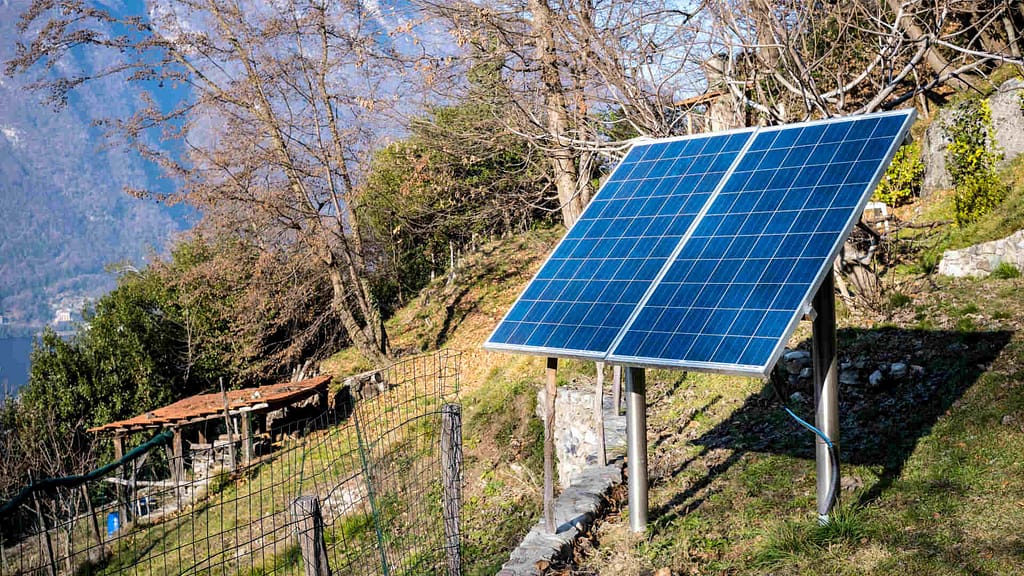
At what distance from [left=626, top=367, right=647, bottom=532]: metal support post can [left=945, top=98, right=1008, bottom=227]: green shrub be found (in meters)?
7.28

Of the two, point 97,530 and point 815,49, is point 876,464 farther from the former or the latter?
point 97,530

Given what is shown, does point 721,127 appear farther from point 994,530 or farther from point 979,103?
point 994,530

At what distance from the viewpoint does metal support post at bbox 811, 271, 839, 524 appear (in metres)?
5.59

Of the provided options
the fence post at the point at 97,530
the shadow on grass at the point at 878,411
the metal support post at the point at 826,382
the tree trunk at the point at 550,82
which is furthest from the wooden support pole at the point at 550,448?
the tree trunk at the point at 550,82

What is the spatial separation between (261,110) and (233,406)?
773 centimetres

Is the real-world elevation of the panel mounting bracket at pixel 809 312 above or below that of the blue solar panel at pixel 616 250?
below

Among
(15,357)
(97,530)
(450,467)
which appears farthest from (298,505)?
(15,357)

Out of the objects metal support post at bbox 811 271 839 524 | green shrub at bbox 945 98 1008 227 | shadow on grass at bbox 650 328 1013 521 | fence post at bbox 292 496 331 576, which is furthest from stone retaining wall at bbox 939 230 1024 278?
fence post at bbox 292 496 331 576

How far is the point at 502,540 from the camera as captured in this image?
9.38 metres

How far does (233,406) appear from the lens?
2022 cm

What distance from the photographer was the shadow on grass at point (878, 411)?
697cm

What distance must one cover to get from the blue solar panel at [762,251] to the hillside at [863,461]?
1.77 m

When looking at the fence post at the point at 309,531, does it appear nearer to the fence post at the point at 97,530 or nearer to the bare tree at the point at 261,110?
the fence post at the point at 97,530

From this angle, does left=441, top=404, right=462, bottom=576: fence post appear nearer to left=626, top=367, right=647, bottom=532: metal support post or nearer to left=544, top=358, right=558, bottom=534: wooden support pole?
left=544, top=358, right=558, bottom=534: wooden support pole
